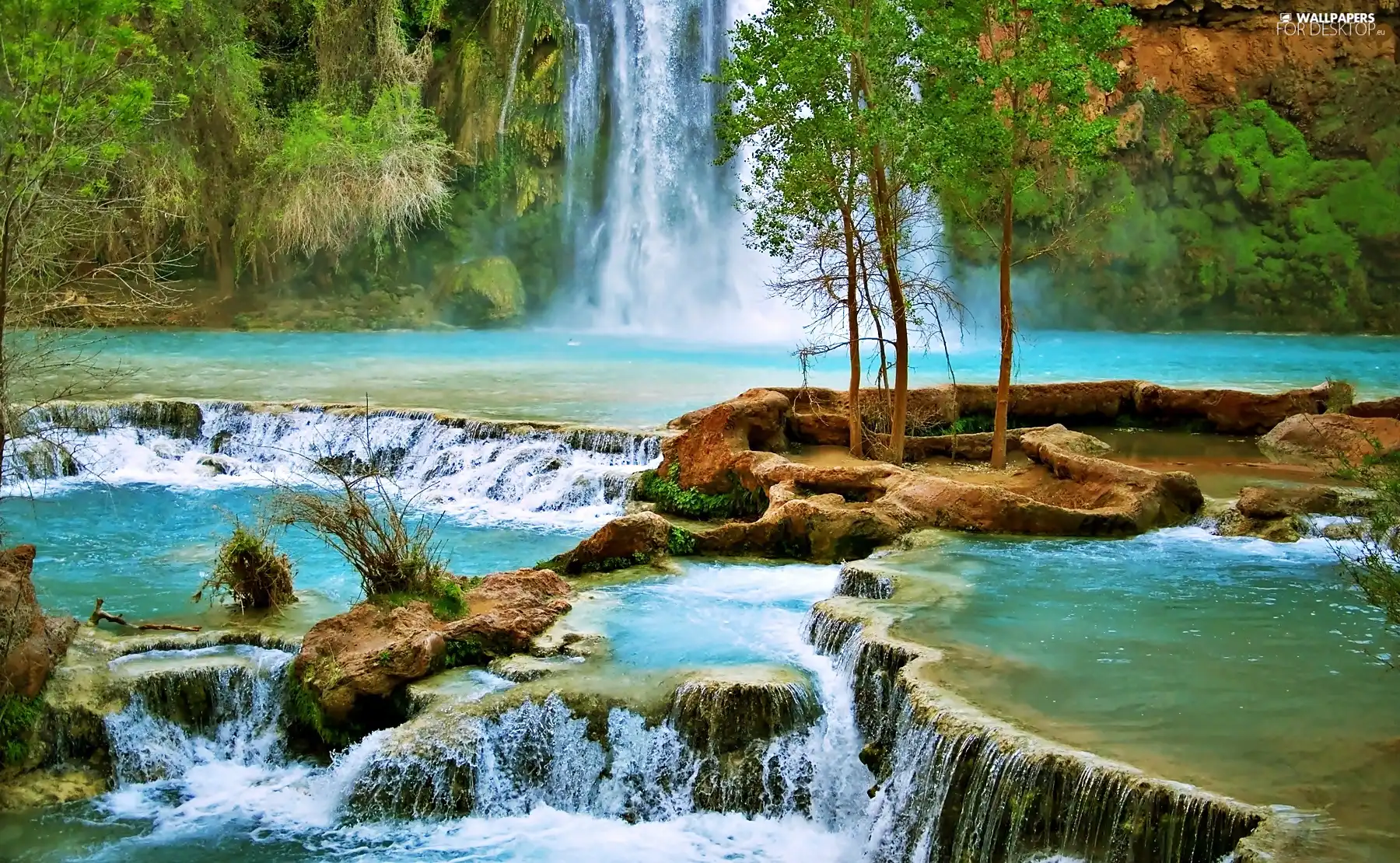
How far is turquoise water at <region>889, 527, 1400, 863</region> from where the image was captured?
665cm

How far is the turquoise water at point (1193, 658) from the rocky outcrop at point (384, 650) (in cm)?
278

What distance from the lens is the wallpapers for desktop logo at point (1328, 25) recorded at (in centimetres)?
3141

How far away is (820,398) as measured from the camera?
16297mm

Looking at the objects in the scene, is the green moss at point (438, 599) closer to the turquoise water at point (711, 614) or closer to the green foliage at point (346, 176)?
the turquoise water at point (711, 614)

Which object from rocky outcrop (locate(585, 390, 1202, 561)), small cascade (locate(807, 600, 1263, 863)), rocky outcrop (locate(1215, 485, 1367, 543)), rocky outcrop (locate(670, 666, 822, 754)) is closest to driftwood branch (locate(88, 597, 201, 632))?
rocky outcrop (locate(585, 390, 1202, 561))

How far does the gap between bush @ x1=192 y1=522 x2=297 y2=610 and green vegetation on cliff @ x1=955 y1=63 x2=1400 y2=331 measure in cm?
2210

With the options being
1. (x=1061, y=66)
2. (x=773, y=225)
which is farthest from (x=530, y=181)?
(x=1061, y=66)

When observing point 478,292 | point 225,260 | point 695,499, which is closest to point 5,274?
point 695,499

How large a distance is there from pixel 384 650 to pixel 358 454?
348 inches

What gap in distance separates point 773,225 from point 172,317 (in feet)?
67.5

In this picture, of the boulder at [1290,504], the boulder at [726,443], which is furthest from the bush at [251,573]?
the boulder at [1290,504]

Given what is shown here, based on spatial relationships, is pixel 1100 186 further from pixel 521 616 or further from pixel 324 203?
pixel 521 616

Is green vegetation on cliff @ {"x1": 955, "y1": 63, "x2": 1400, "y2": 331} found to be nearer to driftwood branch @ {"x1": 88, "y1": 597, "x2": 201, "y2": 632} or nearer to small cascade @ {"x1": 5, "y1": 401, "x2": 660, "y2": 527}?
small cascade @ {"x1": 5, "y1": 401, "x2": 660, "y2": 527}

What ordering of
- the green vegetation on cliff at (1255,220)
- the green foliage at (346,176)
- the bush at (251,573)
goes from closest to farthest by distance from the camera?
the bush at (251,573) < the green foliage at (346,176) < the green vegetation on cliff at (1255,220)
